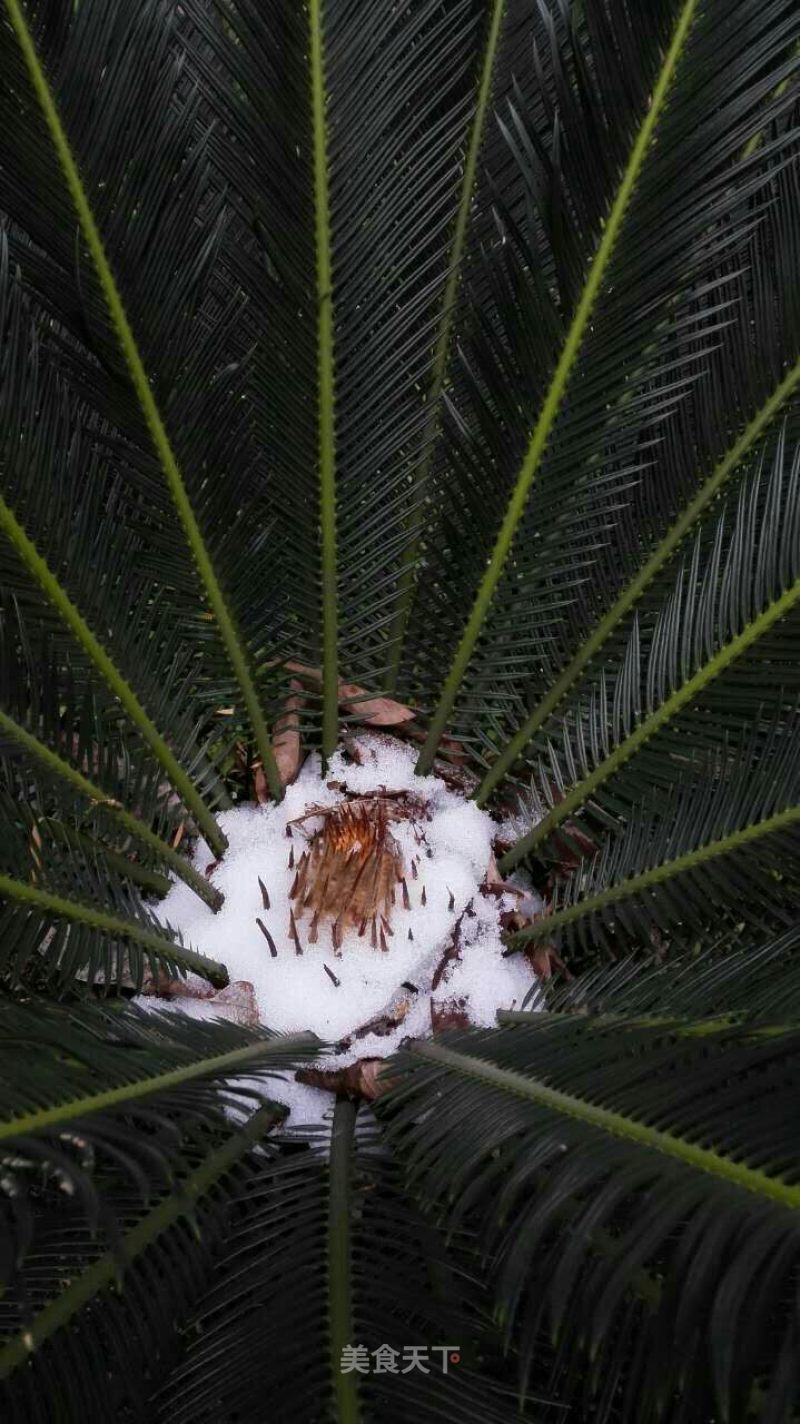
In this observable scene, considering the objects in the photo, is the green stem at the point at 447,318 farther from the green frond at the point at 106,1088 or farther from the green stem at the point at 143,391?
the green frond at the point at 106,1088

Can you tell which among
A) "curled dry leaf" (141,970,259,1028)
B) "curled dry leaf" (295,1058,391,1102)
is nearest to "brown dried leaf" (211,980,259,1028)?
"curled dry leaf" (141,970,259,1028)

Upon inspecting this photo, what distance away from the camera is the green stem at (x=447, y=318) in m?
1.72

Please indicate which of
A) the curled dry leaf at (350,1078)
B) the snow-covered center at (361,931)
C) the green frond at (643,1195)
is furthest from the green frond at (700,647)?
the green frond at (643,1195)

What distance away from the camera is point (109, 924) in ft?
5.15

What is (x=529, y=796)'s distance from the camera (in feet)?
6.33

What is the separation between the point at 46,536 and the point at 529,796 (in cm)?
84

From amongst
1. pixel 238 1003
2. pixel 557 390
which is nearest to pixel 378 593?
pixel 557 390

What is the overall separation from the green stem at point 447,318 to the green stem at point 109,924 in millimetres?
548

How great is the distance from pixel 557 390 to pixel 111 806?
0.84m

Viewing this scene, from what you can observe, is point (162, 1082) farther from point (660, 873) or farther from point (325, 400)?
point (325, 400)

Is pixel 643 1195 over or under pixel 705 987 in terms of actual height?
A: under

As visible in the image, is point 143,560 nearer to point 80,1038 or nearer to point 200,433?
point 200,433

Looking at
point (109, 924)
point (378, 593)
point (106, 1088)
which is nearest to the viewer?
point (106, 1088)

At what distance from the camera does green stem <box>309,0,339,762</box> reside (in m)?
1.56
